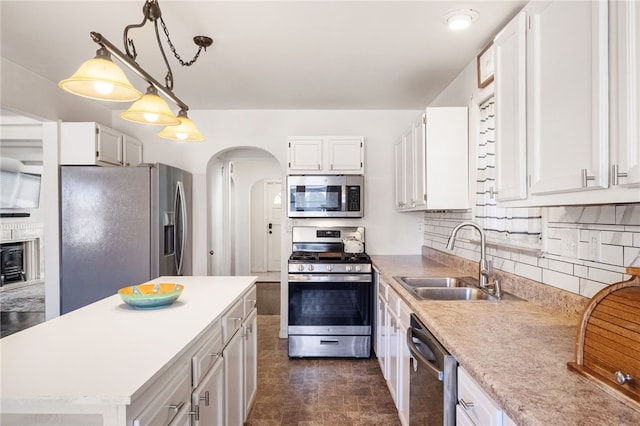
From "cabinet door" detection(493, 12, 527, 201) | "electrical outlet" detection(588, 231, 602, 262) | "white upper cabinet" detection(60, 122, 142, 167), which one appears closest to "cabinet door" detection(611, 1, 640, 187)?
"cabinet door" detection(493, 12, 527, 201)

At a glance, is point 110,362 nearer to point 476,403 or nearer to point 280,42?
point 476,403

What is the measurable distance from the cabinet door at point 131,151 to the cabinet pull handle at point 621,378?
3.85 metres

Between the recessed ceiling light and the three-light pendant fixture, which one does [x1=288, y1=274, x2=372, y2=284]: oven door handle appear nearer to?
the three-light pendant fixture

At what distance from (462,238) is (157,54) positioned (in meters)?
2.70

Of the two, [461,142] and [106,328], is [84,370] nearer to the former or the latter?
[106,328]

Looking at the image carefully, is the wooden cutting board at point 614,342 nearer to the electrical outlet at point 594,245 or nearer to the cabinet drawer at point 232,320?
the electrical outlet at point 594,245

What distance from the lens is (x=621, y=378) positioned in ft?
2.71

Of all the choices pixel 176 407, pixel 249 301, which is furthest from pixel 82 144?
pixel 176 407

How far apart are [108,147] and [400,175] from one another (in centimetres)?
273

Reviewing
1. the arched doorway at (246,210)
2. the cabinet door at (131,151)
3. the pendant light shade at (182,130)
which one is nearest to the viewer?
the pendant light shade at (182,130)

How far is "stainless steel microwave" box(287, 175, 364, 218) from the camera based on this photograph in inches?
140

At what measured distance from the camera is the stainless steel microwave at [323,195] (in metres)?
3.56

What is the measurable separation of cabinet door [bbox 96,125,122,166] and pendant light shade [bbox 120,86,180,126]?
162 cm

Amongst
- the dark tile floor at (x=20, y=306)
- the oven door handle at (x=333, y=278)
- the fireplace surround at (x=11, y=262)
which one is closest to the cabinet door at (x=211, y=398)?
the oven door handle at (x=333, y=278)
